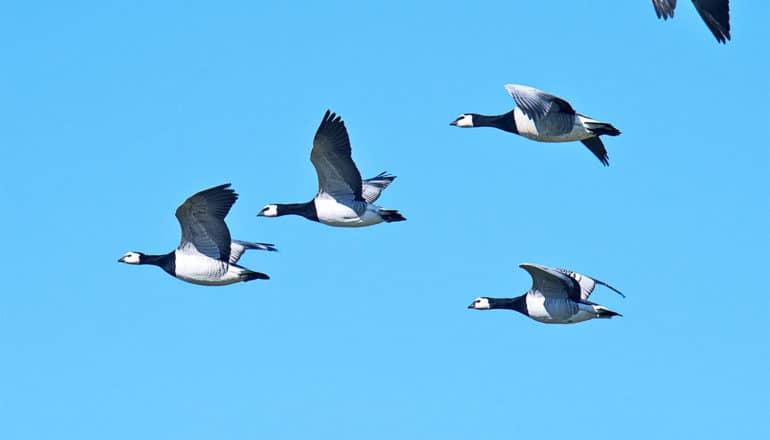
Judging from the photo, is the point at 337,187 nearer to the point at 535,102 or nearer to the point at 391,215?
the point at 391,215

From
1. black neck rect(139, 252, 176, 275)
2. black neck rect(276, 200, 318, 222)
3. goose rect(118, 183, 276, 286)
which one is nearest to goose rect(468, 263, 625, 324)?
black neck rect(276, 200, 318, 222)

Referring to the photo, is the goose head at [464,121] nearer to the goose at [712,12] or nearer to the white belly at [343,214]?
the white belly at [343,214]

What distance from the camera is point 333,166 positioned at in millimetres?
23922

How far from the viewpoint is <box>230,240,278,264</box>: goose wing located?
82.7 ft

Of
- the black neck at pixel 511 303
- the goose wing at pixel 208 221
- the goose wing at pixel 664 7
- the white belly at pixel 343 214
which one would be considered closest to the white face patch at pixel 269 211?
the white belly at pixel 343 214

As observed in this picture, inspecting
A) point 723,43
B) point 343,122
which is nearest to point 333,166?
point 343,122

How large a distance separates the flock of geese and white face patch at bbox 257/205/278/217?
0.87 meters

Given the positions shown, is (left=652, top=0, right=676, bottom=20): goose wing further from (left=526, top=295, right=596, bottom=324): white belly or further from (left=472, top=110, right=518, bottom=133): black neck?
(left=526, top=295, right=596, bottom=324): white belly

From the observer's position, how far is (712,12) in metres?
18.8

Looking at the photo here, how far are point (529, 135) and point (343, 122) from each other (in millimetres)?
2741

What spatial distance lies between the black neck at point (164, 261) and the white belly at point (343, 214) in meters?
2.33

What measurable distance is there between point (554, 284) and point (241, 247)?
5200 millimetres

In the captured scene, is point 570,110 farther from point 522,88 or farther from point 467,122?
point 467,122

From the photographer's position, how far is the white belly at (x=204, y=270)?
2361 centimetres
